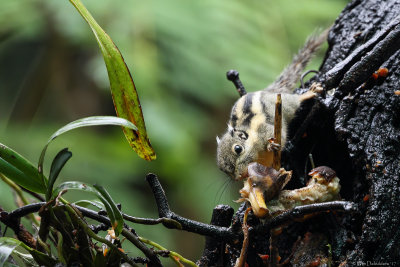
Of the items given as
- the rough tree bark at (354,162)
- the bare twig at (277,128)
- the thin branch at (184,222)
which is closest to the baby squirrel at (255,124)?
the rough tree bark at (354,162)

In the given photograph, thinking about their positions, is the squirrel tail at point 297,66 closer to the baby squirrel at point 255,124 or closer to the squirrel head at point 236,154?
the baby squirrel at point 255,124

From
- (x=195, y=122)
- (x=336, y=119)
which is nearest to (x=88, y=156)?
(x=195, y=122)

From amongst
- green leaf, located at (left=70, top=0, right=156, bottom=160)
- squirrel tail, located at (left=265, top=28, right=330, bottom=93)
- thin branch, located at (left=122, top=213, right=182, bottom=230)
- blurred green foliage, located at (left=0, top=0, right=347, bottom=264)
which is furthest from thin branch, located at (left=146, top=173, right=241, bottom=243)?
blurred green foliage, located at (left=0, top=0, right=347, bottom=264)

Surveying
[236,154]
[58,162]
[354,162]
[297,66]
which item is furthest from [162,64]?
[58,162]

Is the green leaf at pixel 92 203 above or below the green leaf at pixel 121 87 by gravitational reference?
below

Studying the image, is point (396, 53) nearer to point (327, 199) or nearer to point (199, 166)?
point (327, 199)

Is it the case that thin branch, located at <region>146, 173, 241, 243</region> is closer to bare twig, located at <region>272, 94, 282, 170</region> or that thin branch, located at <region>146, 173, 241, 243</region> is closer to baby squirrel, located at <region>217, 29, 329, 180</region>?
bare twig, located at <region>272, 94, 282, 170</region>

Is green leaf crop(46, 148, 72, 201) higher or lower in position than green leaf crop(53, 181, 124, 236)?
higher
